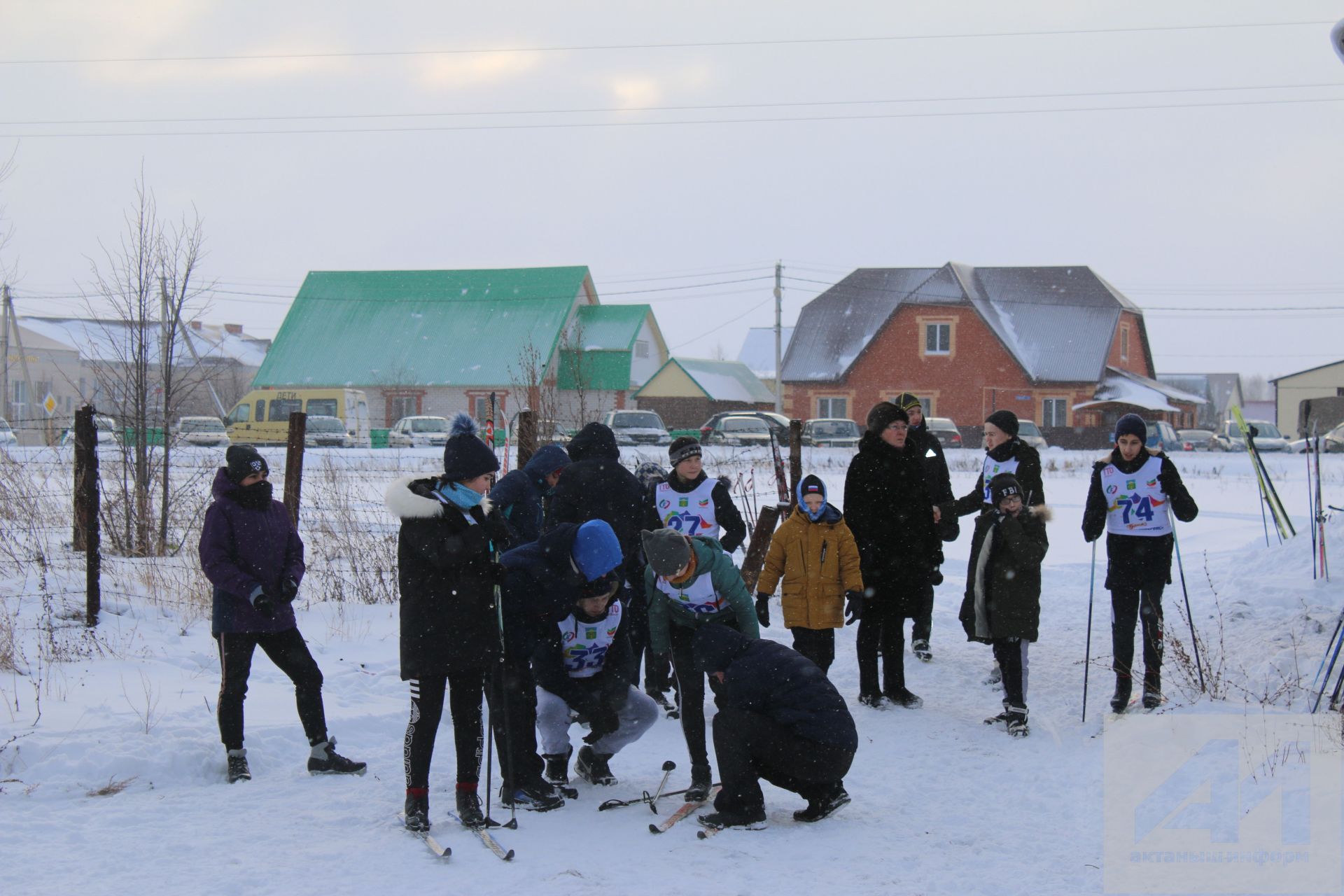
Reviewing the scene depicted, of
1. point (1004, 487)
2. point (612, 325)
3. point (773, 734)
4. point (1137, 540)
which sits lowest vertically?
point (773, 734)

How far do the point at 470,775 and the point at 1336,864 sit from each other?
350 cm

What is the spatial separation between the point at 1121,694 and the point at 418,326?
4275 cm

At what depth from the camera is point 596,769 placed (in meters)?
5.54

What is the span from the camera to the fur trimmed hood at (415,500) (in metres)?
4.64

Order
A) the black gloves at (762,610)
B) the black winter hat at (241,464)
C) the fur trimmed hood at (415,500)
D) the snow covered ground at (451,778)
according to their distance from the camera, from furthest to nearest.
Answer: the black gloves at (762,610)
the black winter hat at (241,464)
the fur trimmed hood at (415,500)
the snow covered ground at (451,778)

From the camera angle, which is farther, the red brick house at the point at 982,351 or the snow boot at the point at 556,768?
the red brick house at the point at 982,351

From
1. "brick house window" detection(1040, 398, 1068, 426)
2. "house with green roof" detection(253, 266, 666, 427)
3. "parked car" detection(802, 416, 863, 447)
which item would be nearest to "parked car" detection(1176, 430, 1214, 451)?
"brick house window" detection(1040, 398, 1068, 426)

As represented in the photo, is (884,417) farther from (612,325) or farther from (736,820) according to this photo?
(612,325)

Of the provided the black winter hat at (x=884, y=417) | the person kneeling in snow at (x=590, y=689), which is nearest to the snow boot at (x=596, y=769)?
the person kneeling in snow at (x=590, y=689)

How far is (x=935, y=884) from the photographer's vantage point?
14.2 feet

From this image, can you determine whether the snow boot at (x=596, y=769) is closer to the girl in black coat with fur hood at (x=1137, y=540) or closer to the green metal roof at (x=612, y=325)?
the girl in black coat with fur hood at (x=1137, y=540)

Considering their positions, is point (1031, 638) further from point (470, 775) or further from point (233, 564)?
point (233, 564)

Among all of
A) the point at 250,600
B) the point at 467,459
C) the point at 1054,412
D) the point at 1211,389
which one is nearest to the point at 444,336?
the point at 1054,412

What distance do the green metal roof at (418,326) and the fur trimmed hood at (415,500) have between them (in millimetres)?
39091
